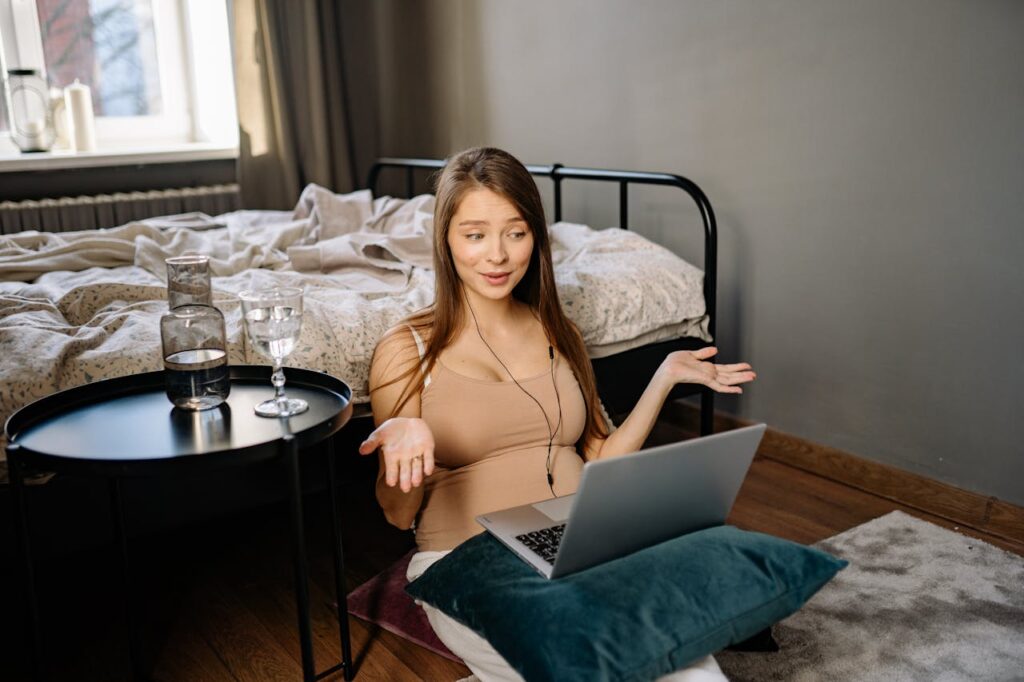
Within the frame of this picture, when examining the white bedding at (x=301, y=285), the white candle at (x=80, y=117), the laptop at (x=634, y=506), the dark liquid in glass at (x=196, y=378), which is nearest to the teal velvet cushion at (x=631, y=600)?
the laptop at (x=634, y=506)

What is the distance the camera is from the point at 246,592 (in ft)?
6.04

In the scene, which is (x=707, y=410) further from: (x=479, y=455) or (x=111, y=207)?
(x=111, y=207)

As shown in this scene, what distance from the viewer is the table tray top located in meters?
1.11

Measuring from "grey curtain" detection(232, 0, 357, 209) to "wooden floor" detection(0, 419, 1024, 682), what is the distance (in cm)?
149

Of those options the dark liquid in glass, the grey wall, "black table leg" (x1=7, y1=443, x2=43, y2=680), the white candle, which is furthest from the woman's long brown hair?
the white candle

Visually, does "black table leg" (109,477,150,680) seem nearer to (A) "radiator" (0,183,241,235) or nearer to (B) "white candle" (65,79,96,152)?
(A) "radiator" (0,183,241,235)

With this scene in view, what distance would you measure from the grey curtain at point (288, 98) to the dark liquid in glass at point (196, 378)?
7.17ft

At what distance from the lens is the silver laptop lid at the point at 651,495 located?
1081mm

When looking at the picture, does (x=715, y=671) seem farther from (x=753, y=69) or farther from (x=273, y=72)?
(x=273, y=72)

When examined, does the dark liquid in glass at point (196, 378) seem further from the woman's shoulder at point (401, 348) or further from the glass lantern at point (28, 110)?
the glass lantern at point (28, 110)

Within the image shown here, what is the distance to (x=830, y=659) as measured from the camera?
1.55 m

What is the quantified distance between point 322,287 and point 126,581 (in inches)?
30.6

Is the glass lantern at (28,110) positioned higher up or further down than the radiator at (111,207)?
higher up

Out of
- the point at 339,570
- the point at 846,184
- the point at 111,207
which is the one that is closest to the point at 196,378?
the point at 339,570
